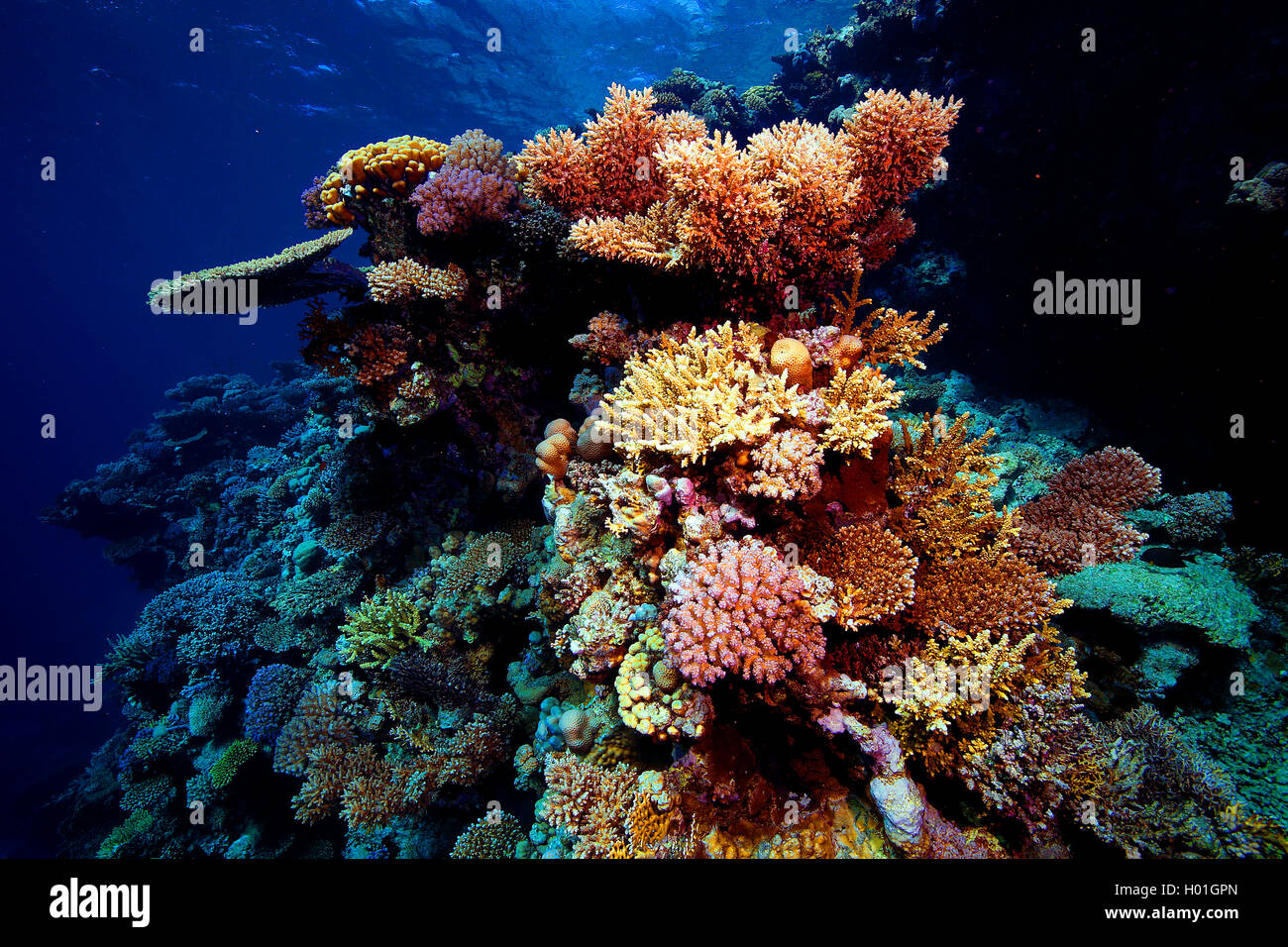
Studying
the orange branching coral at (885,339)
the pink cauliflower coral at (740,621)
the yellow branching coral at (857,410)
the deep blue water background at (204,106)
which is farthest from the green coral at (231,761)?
the deep blue water background at (204,106)

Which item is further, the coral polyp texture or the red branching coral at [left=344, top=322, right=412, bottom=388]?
the red branching coral at [left=344, top=322, right=412, bottom=388]

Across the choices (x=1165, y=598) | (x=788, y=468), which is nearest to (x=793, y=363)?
(x=788, y=468)

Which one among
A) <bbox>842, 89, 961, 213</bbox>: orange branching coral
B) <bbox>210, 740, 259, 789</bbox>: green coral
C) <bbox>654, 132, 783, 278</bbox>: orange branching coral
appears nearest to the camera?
<bbox>654, 132, 783, 278</bbox>: orange branching coral

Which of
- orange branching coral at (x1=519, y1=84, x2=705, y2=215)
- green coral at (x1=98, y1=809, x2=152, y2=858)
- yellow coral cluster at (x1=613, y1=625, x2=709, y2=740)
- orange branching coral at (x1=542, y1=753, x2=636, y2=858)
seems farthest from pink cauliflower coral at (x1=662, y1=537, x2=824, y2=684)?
green coral at (x1=98, y1=809, x2=152, y2=858)

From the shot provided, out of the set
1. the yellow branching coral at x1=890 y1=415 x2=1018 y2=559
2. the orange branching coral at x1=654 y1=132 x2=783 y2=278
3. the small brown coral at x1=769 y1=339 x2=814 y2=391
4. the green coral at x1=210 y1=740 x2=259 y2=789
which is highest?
the orange branching coral at x1=654 y1=132 x2=783 y2=278

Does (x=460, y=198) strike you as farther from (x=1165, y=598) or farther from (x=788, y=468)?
(x=1165, y=598)

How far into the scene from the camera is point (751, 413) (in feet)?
9.78

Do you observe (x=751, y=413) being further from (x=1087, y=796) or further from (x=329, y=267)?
(x=329, y=267)

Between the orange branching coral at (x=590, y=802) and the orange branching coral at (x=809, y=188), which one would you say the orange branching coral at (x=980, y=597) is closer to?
the orange branching coral at (x=590, y=802)

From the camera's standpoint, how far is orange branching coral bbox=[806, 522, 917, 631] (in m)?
2.90

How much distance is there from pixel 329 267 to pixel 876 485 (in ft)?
18.9

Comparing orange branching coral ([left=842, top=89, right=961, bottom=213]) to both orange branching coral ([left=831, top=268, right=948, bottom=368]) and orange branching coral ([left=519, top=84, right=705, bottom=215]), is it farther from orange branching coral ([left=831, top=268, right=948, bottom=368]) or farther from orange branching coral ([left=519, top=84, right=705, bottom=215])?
orange branching coral ([left=519, top=84, right=705, bottom=215])

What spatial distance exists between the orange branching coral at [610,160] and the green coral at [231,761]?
886 centimetres

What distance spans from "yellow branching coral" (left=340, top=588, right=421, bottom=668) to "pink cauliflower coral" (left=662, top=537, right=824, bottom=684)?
4.33 meters
